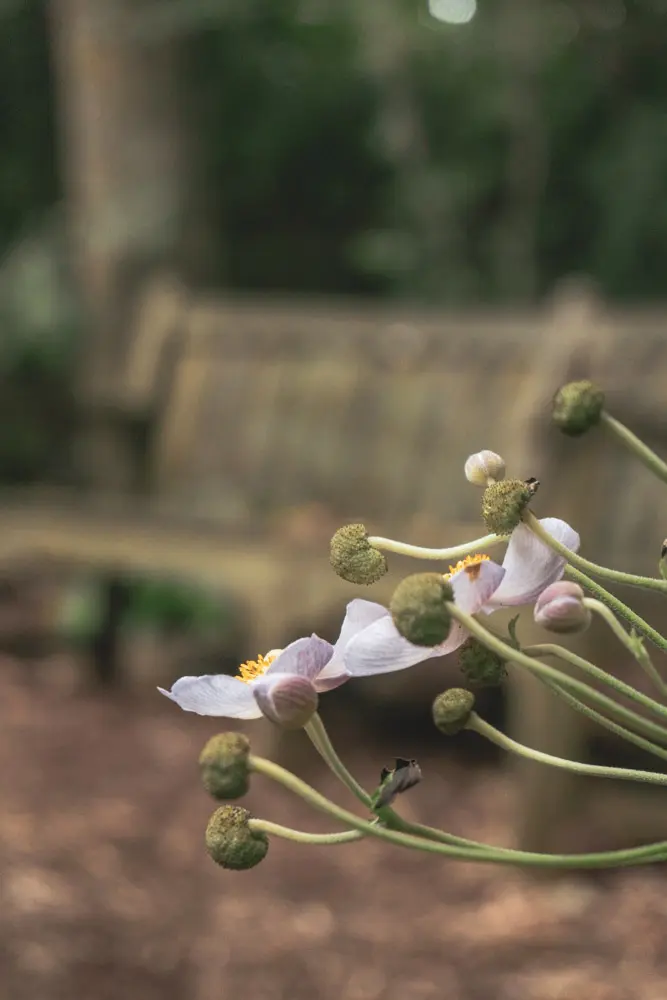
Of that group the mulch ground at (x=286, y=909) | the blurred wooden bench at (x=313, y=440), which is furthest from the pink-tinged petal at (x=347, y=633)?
the blurred wooden bench at (x=313, y=440)

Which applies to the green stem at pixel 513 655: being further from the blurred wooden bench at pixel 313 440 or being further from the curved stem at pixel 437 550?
the blurred wooden bench at pixel 313 440

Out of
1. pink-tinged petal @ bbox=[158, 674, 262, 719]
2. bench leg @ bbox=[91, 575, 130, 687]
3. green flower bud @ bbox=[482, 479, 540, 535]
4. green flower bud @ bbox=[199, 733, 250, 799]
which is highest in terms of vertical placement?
green flower bud @ bbox=[482, 479, 540, 535]

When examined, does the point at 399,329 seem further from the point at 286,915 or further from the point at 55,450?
the point at 55,450

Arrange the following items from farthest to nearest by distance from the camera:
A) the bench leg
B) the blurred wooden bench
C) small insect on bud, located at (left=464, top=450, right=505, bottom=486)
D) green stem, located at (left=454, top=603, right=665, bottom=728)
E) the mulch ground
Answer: the bench leg, the blurred wooden bench, the mulch ground, small insect on bud, located at (left=464, top=450, right=505, bottom=486), green stem, located at (left=454, top=603, right=665, bottom=728)

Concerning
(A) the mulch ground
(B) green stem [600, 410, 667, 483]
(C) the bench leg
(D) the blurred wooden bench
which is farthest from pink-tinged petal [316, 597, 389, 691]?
(C) the bench leg

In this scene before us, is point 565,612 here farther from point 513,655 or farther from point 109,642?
point 109,642

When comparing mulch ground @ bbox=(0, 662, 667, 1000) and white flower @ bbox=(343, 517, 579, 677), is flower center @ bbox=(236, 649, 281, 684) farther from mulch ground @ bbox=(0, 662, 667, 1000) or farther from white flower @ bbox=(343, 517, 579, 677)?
mulch ground @ bbox=(0, 662, 667, 1000)
